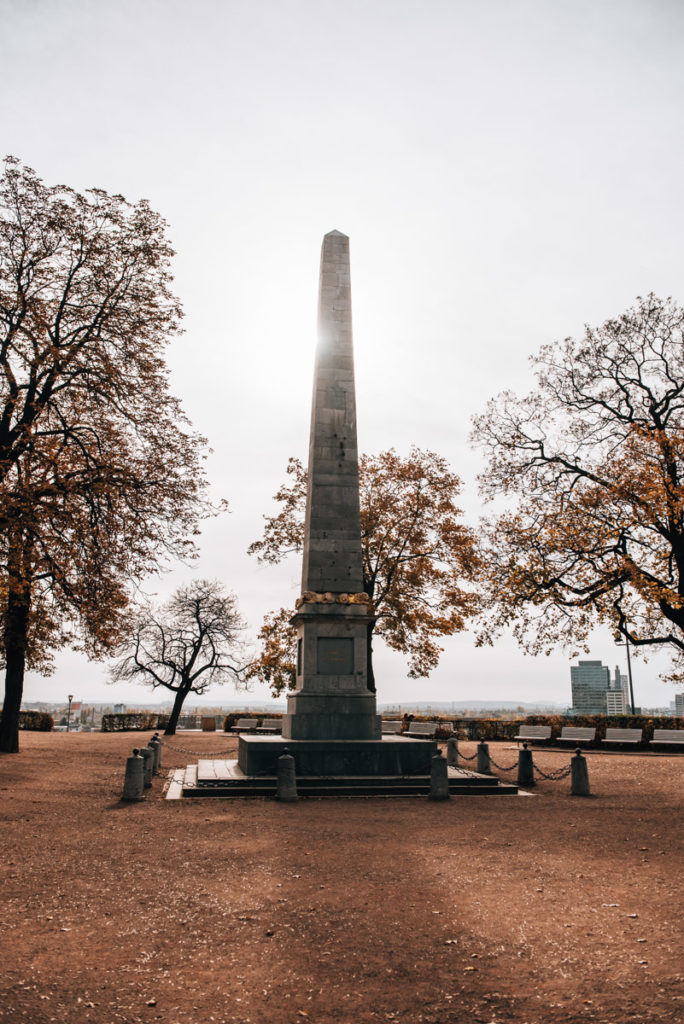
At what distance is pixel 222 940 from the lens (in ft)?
18.6

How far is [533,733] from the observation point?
28.8 m

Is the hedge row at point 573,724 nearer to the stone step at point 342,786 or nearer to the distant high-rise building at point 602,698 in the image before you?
the stone step at point 342,786

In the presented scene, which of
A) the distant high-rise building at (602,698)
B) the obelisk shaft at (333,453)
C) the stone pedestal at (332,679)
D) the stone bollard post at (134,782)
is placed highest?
the obelisk shaft at (333,453)

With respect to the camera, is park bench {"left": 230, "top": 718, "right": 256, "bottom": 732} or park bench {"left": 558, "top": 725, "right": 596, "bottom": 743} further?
park bench {"left": 230, "top": 718, "right": 256, "bottom": 732}

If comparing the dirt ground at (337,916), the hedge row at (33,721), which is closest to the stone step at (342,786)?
the dirt ground at (337,916)

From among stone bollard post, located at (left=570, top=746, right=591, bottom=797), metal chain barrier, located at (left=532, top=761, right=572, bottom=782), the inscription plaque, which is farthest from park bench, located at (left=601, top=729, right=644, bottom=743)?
the inscription plaque

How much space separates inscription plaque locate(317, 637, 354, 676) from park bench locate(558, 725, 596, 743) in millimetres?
14291

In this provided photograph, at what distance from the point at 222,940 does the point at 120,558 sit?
14.2 meters

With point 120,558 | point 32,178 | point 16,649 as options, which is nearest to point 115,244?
point 32,178

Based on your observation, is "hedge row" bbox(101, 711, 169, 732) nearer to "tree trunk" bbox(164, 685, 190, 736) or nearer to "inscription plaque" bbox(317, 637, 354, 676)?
"tree trunk" bbox(164, 685, 190, 736)

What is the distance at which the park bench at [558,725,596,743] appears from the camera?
87.0 ft

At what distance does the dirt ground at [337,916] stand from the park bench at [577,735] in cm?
1553

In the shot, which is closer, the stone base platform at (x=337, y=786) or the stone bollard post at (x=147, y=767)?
the stone base platform at (x=337, y=786)

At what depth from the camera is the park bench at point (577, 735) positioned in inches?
1044
